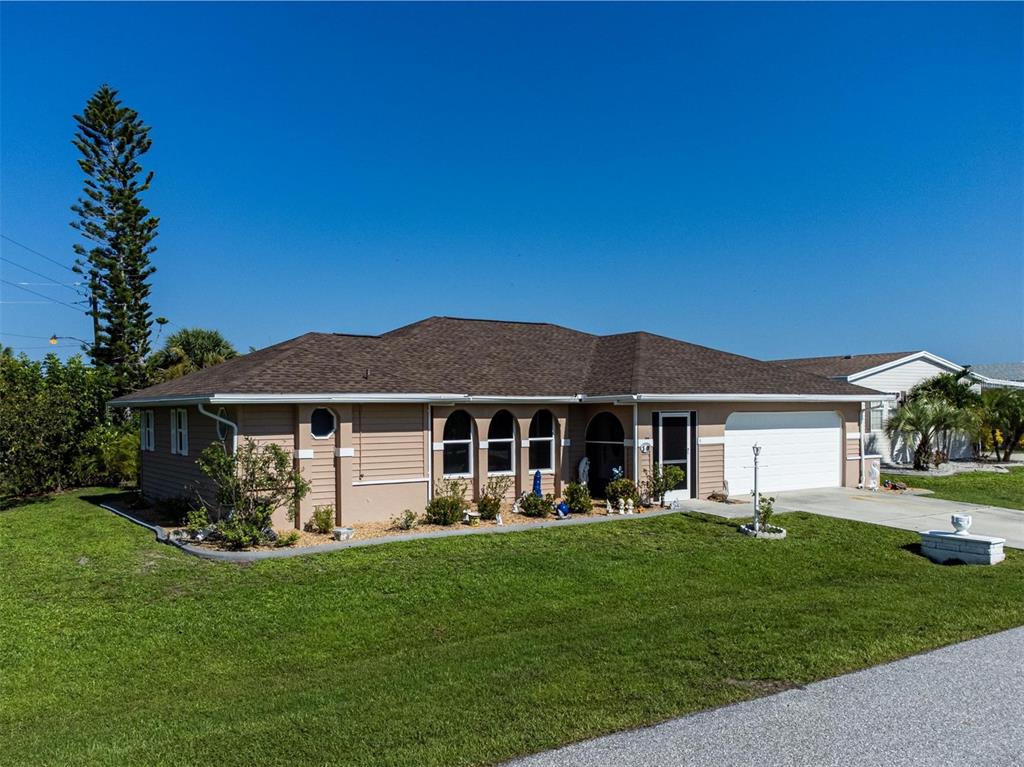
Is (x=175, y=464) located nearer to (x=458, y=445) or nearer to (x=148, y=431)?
(x=148, y=431)

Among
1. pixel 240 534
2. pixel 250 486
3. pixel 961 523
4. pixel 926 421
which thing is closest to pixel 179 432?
pixel 250 486

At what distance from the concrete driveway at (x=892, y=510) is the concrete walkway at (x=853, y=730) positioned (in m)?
8.21

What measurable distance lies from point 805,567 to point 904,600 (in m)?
2.58

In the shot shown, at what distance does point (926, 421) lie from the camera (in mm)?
24797

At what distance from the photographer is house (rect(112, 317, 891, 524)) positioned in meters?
14.0

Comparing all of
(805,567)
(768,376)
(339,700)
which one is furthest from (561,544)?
(768,376)

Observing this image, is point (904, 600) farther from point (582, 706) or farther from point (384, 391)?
point (384, 391)

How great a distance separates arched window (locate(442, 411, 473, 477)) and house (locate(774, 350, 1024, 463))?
1592cm

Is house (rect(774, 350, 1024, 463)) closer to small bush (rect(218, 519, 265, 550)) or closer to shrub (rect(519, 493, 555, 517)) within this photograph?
shrub (rect(519, 493, 555, 517))

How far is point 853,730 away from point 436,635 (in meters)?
4.55

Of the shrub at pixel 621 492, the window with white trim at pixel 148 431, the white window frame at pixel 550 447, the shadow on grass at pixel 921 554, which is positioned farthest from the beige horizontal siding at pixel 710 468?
the window with white trim at pixel 148 431

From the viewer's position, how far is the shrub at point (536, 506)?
15.1 meters

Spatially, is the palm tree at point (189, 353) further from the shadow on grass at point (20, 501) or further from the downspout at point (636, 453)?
the downspout at point (636, 453)

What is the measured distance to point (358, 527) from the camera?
45.8 feet
